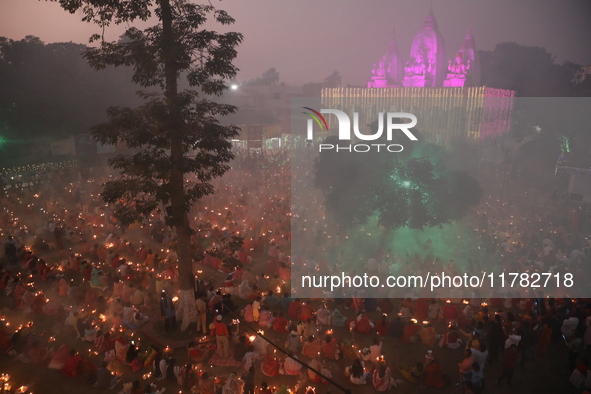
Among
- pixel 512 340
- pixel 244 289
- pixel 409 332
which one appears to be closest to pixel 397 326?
pixel 409 332

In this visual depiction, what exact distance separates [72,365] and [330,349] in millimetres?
6039

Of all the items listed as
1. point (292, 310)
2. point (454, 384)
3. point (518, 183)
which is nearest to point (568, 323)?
point (454, 384)

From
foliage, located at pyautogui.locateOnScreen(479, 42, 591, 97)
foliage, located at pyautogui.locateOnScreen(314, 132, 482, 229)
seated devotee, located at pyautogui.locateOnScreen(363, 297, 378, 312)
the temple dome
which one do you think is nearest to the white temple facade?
the temple dome

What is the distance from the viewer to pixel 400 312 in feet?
36.9

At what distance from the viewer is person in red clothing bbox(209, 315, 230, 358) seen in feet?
31.1

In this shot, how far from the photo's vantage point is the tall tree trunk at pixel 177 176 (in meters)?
8.67

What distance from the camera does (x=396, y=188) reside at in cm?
1582

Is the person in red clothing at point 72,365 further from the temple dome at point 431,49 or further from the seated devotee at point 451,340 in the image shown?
the temple dome at point 431,49

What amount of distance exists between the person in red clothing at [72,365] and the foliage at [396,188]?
1128 centimetres

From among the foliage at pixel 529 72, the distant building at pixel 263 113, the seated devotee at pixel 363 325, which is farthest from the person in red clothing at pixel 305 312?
the foliage at pixel 529 72

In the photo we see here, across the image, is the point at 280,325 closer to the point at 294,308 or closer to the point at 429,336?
the point at 294,308

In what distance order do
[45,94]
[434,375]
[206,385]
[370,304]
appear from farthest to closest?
[45,94] < [370,304] < [434,375] < [206,385]

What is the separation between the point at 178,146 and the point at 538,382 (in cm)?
1027

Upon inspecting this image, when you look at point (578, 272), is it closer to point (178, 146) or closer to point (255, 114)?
point (178, 146)
